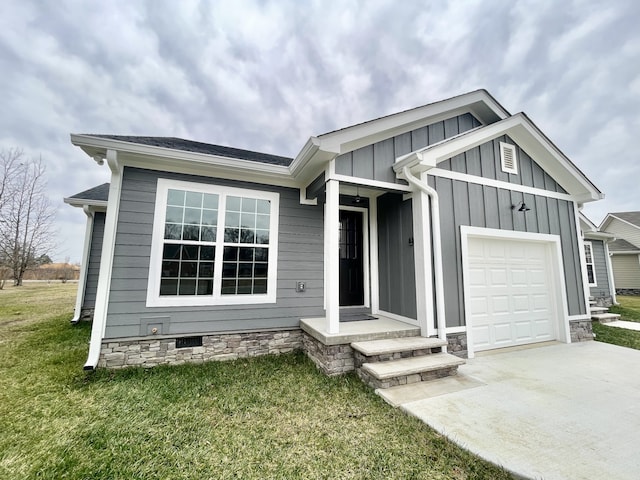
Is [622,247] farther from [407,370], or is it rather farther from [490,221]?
[407,370]

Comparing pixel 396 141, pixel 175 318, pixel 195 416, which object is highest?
pixel 396 141

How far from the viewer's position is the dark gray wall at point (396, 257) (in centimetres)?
446


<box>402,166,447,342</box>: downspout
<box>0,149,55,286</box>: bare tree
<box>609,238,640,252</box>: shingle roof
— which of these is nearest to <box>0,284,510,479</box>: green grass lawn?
<box>402,166,447,342</box>: downspout

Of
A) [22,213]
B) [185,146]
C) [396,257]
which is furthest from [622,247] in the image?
[22,213]

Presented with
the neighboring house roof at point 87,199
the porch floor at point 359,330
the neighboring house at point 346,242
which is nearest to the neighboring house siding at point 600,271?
the neighboring house at point 346,242

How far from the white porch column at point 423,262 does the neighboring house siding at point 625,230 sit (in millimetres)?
20800

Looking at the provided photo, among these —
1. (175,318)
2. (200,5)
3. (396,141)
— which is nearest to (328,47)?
(200,5)

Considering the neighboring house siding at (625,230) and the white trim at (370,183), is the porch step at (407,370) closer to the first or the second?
the white trim at (370,183)

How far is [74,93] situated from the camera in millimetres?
11375

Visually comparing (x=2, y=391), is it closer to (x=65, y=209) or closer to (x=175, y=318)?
(x=175, y=318)

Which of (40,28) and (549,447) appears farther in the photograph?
(40,28)

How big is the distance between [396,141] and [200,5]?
711cm

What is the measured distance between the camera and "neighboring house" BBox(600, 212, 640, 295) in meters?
15.0

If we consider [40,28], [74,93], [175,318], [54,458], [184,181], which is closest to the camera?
[54,458]
